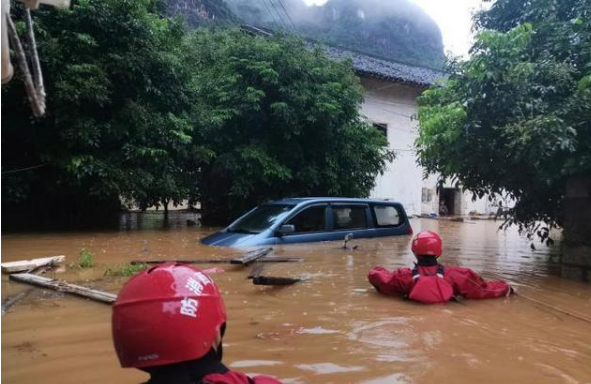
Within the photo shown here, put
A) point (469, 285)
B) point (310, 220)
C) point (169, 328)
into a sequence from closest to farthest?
point (169, 328), point (469, 285), point (310, 220)

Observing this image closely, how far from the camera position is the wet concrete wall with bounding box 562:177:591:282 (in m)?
6.73

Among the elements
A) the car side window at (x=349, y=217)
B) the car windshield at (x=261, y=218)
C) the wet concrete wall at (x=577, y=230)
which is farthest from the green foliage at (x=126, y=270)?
the wet concrete wall at (x=577, y=230)

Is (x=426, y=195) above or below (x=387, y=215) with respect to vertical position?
above

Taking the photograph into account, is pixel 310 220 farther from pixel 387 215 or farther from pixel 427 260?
pixel 427 260

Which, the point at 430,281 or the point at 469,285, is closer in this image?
the point at 430,281

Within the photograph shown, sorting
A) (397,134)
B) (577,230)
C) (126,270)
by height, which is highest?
(397,134)

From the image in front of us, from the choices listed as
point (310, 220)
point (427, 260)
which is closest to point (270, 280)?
point (427, 260)

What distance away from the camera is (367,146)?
15.7m

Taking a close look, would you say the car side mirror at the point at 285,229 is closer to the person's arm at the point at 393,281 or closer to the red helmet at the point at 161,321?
the person's arm at the point at 393,281

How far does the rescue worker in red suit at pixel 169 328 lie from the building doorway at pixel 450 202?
23.7 m

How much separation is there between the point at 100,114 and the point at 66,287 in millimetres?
6895

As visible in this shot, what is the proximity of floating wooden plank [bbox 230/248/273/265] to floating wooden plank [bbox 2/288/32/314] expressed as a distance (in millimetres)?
2285

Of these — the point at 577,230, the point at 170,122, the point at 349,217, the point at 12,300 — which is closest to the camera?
the point at 12,300

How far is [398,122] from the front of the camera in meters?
22.8
